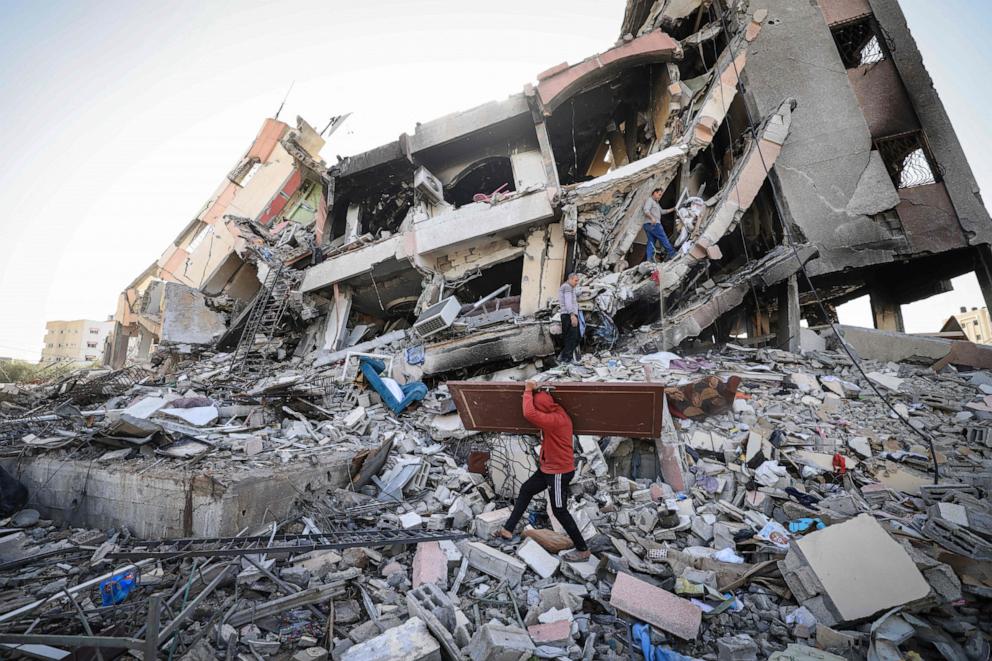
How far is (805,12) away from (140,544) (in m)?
15.3

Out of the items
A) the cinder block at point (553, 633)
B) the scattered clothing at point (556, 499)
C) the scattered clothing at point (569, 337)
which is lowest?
the cinder block at point (553, 633)

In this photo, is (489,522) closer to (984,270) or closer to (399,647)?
A: (399,647)

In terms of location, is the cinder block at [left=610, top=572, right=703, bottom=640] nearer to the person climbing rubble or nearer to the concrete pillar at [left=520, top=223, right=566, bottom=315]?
the person climbing rubble

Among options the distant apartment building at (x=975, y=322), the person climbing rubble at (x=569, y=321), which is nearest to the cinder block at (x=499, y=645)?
the person climbing rubble at (x=569, y=321)

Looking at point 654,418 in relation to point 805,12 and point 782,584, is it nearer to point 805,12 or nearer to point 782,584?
point 782,584

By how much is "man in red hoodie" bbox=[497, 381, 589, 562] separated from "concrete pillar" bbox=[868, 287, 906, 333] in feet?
37.2

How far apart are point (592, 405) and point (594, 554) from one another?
4.11 ft

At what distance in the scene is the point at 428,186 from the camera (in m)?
11.2

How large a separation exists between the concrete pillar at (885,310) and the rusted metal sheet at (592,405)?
1054cm

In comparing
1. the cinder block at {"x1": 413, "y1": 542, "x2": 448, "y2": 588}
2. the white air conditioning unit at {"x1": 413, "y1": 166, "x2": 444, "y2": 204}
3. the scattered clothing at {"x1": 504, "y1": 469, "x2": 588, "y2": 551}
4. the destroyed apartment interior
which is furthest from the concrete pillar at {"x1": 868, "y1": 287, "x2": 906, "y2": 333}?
the cinder block at {"x1": 413, "y1": 542, "x2": 448, "y2": 588}

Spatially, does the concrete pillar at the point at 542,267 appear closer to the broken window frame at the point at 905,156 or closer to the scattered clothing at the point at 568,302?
the scattered clothing at the point at 568,302

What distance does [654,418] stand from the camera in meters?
3.73

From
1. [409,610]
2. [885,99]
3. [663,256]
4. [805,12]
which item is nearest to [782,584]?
[409,610]

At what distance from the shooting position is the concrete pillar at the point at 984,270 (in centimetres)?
822
